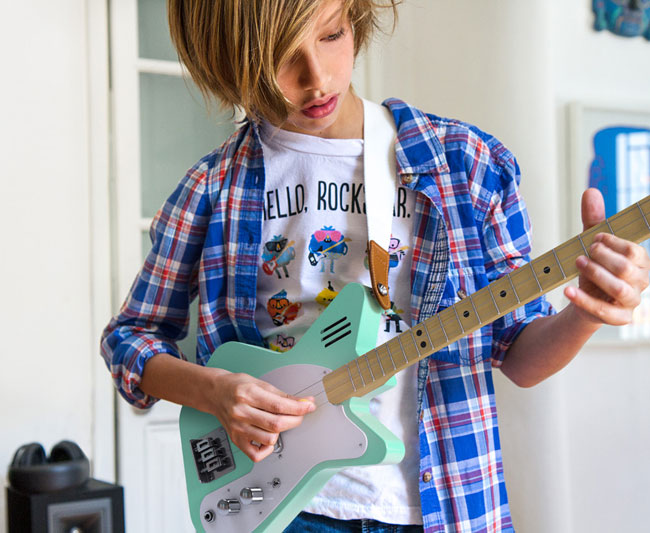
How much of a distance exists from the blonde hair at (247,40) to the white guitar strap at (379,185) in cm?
13

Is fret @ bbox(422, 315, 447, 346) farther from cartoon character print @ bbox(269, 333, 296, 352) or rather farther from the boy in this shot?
cartoon character print @ bbox(269, 333, 296, 352)

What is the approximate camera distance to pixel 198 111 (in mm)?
2303

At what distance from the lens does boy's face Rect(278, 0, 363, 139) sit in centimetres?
104

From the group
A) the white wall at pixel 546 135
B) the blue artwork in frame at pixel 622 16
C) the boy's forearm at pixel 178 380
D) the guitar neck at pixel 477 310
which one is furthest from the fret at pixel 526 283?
the blue artwork in frame at pixel 622 16

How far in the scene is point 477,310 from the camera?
3.09 ft

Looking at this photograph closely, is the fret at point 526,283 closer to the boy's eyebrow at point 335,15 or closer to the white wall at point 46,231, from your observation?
the boy's eyebrow at point 335,15

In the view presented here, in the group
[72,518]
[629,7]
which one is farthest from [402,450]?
[629,7]

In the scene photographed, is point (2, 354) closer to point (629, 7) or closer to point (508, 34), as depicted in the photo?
point (508, 34)

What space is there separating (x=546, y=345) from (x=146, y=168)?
154 centimetres

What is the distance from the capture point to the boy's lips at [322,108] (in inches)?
42.3

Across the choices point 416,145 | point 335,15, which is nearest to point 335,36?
point 335,15

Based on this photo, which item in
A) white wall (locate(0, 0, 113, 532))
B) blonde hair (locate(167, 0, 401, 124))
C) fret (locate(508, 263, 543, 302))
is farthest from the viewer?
white wall (locate(0, 0, 113, 532))

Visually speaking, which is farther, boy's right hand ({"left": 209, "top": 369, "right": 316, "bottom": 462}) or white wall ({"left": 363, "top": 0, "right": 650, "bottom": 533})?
white wall ({"left": 363, "top": 0, "right": 650, "bottom": 533})

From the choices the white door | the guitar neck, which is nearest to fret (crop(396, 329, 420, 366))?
the guitar neck
